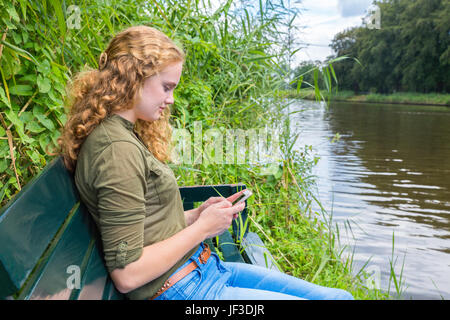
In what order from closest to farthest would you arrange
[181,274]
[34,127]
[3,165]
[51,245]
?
[51,245] → [181,274] → [3,165] → [34,127]

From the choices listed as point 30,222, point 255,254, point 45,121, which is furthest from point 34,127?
point 255,254

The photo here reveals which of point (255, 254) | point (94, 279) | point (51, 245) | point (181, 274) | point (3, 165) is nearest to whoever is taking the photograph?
point (51, 245)

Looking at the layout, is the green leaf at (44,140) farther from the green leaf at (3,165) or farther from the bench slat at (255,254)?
the bench slat at (255,254)

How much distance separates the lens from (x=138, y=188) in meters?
1.09

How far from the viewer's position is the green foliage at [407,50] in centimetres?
3688

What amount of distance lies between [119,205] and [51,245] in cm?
20

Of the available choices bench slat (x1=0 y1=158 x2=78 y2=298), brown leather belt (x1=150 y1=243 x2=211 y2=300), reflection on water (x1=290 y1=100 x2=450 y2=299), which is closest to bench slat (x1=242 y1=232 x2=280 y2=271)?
brown leather belt (x1=150 y1=243 x2=211 y2=300)

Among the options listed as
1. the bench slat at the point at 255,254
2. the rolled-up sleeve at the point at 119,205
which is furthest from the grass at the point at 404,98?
the rolled-up sleeve at the point at 119,205

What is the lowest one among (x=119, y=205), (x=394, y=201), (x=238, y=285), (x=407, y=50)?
(x=394, y=201)

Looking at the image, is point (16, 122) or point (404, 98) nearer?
point (16, 122)

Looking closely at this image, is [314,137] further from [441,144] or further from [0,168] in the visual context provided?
[0,168]

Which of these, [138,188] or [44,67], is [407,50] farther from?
[138,188]

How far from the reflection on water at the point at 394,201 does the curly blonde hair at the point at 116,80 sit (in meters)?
2.05
